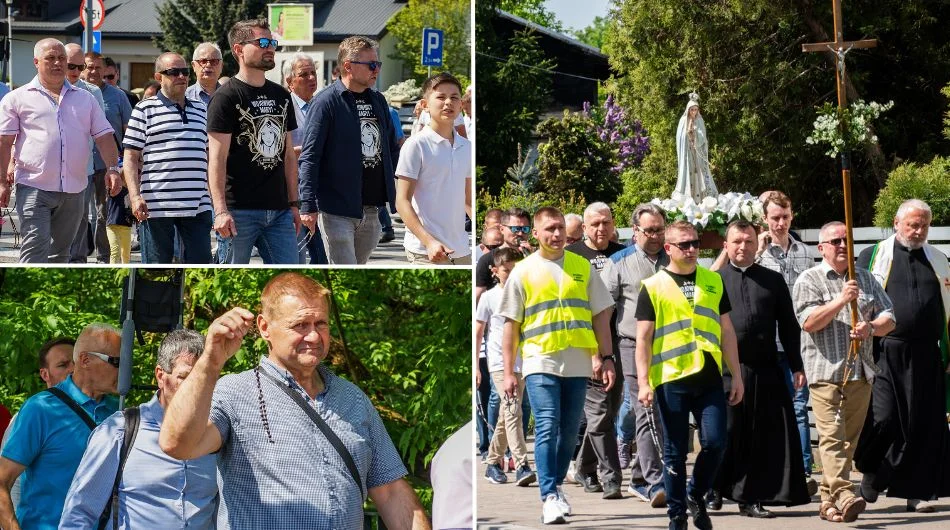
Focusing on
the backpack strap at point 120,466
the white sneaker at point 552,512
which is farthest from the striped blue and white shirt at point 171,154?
the backpack strap at point 120,466

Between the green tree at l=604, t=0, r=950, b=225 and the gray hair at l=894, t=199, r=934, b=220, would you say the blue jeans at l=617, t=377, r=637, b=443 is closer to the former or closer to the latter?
the gray hair at l=894, t=199, r=934, b=220

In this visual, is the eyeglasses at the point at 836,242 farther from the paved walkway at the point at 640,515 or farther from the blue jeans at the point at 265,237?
the blue jeans at the point at 265,237

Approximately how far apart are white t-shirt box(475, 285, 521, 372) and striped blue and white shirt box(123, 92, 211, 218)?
269cm

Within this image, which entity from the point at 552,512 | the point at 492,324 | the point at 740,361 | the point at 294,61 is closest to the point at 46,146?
the point at 294,61

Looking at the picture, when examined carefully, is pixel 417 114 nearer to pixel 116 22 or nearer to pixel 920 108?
pixel 116 22

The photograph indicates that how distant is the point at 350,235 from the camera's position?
824 centimetres

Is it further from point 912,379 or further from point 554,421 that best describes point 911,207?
point 554,421

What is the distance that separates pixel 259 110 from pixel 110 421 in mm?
3125

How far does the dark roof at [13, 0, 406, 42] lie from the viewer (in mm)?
15406

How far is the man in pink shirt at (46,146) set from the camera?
9.55 m

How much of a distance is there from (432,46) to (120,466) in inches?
133

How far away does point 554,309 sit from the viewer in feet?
28.5

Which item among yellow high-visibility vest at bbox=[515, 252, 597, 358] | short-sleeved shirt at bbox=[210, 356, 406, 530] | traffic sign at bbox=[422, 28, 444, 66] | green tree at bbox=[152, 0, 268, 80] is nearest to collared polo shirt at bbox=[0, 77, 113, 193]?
traffic sign at bbox=[422, 28, 444, 66]

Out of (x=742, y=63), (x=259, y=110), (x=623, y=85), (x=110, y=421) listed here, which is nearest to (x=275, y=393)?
(x=110, y=421)
